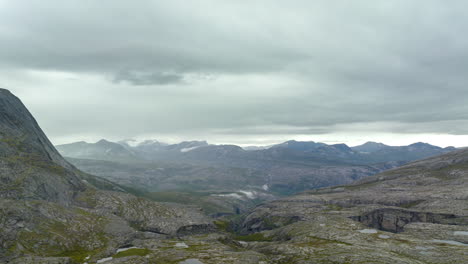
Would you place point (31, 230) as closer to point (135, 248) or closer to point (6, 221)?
point (6, 221)

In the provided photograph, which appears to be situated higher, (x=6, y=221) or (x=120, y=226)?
(x=6, y=221)

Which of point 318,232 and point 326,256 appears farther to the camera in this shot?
point 318,232

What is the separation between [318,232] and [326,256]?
2194 inches

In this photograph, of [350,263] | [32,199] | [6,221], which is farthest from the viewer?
[32,199]

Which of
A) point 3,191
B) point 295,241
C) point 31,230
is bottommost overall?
point 295,241

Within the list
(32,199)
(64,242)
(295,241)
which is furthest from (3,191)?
(295,241)

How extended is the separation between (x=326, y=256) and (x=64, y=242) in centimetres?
13195

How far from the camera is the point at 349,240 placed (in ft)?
536

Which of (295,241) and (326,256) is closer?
(326,256)

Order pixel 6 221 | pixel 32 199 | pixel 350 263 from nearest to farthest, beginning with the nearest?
pixel 350 263, pixel 6 221, pixel 32 199

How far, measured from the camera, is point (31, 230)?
15212cm

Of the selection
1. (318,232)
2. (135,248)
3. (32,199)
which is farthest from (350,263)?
(32,199)

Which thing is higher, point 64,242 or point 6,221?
point 6,221

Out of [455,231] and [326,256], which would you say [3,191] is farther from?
[455,231]
